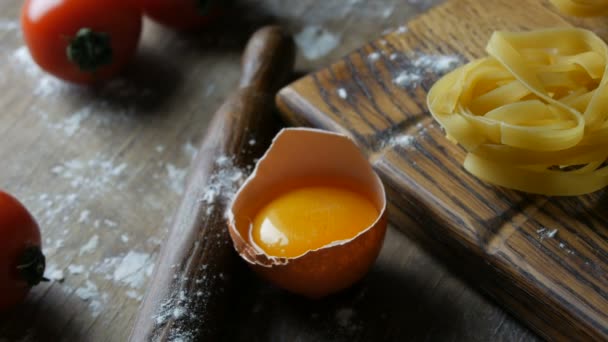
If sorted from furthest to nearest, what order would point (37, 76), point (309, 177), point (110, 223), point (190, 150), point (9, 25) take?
1. point (9, 25)
2. point (37, 76)
3. point (190, 150)
4. point (110, 223)
5. point (309, 177)

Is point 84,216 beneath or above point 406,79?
beneath

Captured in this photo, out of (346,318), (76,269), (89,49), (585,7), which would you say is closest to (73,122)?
(89,49)

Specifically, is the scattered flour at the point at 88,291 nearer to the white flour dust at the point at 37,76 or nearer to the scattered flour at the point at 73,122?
the scattered flour at the point at 73,122

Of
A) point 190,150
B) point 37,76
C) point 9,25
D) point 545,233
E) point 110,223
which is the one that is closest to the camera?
point 545,233

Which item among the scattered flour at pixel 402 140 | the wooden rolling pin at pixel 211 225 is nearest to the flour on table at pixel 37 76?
the wooden rolling pin at pixel 211 225

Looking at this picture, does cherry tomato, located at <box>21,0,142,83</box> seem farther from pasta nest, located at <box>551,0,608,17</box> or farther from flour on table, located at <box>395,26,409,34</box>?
pasta nest, located at <box>551,0,608,17</box>

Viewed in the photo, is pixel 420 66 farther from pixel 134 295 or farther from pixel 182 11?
pixel 134 295
